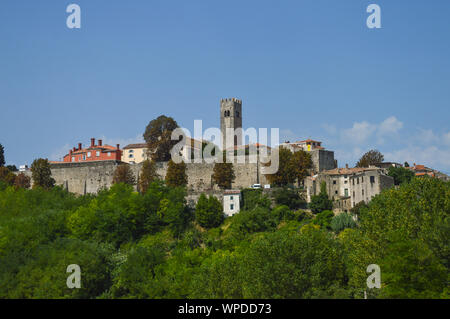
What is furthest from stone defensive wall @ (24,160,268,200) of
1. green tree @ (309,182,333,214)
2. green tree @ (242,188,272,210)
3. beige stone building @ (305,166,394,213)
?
green tree @ (309,182,333,214)

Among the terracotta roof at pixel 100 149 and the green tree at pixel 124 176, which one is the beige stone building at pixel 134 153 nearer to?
the terracotta roof at pixel 100 149

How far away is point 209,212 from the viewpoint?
6544 cm

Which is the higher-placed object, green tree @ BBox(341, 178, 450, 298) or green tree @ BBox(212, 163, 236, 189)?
green tree @ BBox(212, 163, 236, 189)

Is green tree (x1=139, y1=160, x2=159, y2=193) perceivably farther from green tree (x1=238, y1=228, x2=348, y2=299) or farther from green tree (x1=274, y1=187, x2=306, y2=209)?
green tree (x1=238, y1=228, x2=348, y2=299)

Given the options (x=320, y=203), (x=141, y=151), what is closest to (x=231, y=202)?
(x=320, y=203)

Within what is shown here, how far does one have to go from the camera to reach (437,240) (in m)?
37.6

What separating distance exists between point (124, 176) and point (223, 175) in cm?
1380

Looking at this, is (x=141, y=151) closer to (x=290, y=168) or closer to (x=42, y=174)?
(x=42, y=174)

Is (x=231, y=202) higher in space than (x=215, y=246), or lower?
higher

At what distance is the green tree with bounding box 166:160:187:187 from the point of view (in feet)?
249

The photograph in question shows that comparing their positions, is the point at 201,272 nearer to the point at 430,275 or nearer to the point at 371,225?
the point at 371,225

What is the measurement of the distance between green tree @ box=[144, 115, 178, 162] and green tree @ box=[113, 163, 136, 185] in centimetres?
376
